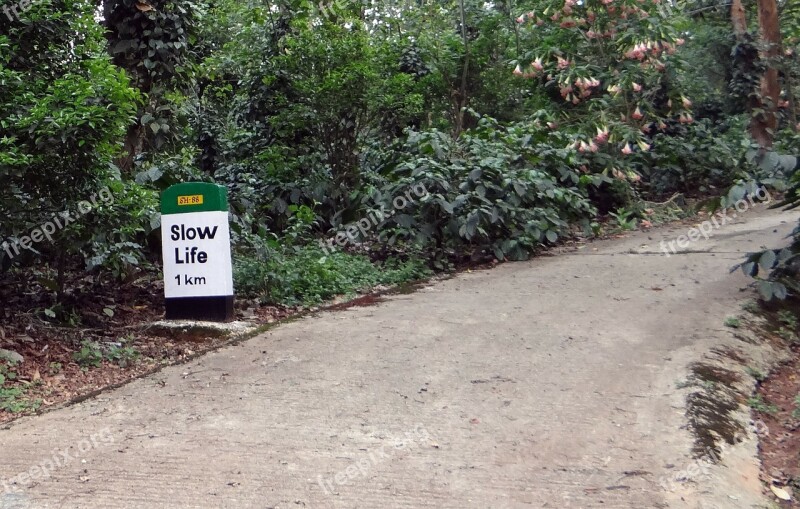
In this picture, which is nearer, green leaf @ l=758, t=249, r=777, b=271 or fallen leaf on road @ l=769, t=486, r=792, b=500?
fallen leaf on road @ l=769, t=486, r=792, b=500

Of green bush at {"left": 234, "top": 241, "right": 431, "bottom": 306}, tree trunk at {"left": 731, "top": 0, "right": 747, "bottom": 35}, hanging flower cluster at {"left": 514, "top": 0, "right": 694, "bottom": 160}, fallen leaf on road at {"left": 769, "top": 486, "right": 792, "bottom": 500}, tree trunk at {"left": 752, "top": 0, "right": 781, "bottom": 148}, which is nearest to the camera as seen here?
fallen leaf on road at {"left": 769, "top": 486, "right": 792, "bottom": 500}

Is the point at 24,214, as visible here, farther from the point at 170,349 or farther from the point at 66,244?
the point at 170,349

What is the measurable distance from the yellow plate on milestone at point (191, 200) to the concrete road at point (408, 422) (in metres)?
1.15

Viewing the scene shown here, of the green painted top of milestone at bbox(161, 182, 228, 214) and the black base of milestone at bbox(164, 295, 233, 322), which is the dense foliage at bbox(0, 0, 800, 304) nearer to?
the green painted top of milestone at bbox(161, 182, 228, 214)

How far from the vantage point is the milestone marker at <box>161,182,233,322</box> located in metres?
5.86

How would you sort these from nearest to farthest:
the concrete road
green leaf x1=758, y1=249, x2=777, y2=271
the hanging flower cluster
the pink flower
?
1. the concrete road
2. green leaf x1=758, y1=249, x2=777, y2=271
3. the pink flower
4. the hanging flower cluster

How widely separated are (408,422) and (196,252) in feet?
8.64

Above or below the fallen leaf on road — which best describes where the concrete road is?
above

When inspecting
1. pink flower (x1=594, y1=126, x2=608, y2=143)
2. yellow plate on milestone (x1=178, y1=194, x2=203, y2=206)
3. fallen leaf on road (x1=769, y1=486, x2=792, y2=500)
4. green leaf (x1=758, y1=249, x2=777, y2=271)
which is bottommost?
fallen leaf on road (x1=769, y1=486, x2=792, y2=500)

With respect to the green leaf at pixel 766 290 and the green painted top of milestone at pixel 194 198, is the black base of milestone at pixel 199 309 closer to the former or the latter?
the green painted top of milestone at pixel 194 198

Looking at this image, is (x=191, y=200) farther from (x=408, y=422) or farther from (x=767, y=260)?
(x=767, y=260)

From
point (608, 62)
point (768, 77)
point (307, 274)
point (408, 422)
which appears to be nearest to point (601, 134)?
point (608, 62)

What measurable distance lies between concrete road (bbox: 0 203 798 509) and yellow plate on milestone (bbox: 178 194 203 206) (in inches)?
45.3

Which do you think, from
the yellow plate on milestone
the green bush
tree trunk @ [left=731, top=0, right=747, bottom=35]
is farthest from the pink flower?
tree trunk @ [left=731, top=0, right=747, bottom=35]
